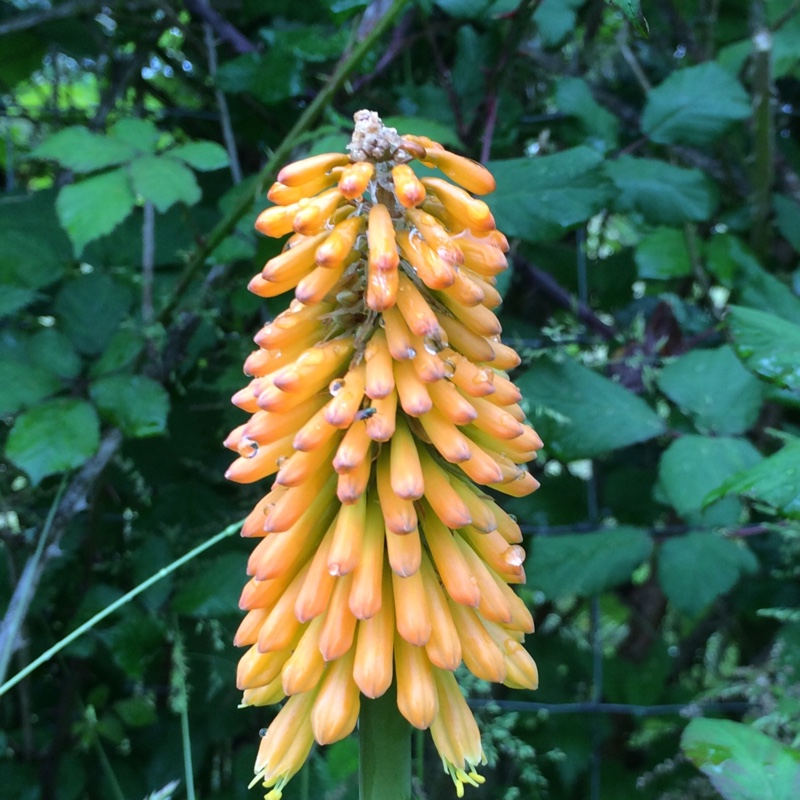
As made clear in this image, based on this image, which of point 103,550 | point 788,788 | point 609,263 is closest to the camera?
point 788,788

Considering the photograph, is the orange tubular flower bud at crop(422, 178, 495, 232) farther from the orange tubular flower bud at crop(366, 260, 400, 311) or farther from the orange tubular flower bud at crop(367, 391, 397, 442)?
the orange tubular flower bud at crop(367, 391, 397, 442)

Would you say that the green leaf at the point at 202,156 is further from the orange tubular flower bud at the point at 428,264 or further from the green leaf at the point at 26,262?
the orange tubular flower bud at the point at 428,264

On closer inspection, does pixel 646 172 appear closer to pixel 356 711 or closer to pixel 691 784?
pixel 356 711

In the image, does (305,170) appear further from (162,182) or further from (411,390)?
(162,182)

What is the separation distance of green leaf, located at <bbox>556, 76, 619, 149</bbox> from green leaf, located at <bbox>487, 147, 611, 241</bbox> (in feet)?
1.60

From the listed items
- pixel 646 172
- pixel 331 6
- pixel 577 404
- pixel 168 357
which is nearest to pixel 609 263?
pixel 646 172

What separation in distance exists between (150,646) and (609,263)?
2.08 metres

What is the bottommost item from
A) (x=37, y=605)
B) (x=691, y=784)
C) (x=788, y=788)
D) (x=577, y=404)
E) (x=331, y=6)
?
(x=691, y=784)

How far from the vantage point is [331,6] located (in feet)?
5.82

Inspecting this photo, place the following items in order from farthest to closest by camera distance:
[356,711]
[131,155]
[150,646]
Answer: [150,646] → [131,155] → [356,711]

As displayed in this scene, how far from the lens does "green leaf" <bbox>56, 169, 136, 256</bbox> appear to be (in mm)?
1631

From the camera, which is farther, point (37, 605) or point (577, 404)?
point (37, 605)

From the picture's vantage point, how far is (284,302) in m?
1.96

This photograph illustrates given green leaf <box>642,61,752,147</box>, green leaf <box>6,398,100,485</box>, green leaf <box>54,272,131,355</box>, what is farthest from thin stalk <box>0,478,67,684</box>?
green leaf <box>642,61,752,147</box>
